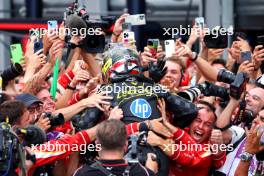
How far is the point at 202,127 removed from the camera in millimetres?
7887

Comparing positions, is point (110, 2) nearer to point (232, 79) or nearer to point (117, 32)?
point (117, 32)

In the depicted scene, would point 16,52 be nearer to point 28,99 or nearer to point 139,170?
point 28,99

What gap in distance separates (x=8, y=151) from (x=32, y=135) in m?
0.45

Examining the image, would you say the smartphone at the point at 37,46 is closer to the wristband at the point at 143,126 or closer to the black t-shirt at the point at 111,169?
the wristband at the point at 143,126

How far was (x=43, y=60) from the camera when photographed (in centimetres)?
887

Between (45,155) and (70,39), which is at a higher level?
(70,39)

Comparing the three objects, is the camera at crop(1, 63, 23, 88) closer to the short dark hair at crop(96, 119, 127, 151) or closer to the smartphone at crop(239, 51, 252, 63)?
the smartphone at crop(239, 51, 252, 63)

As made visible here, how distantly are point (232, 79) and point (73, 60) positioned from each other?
8.13 feet

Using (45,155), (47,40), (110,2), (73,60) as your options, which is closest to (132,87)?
(45,155)

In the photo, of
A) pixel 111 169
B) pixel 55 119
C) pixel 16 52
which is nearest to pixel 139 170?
pixel 111 169

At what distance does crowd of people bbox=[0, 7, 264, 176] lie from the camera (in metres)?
6.69

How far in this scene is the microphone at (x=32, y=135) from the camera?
6.97 m

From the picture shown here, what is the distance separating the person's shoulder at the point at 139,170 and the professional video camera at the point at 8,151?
91 centimetres

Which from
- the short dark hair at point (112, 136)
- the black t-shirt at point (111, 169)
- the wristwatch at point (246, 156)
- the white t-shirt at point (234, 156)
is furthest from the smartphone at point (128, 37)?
the black t-shirt at point (111, 169)
